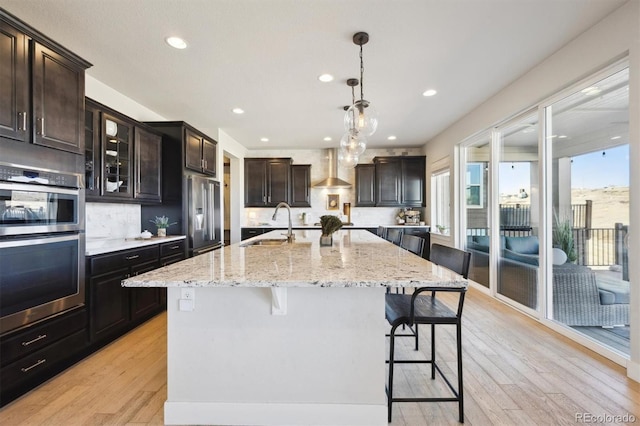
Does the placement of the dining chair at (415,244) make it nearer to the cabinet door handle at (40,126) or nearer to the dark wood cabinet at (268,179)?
the cabinet door handle at (40,126)

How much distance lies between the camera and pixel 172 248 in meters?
3.52

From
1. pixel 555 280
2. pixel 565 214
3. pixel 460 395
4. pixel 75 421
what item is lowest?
pixel 75 421

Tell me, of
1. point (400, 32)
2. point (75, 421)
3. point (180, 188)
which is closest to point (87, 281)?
point (75, 421)

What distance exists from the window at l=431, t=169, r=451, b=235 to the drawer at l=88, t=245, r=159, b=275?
4759 millimetres

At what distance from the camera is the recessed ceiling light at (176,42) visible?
242cm

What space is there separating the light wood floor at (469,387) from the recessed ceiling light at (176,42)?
259 centimetres

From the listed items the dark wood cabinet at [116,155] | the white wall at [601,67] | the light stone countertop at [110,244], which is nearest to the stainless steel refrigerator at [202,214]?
the light stone countertop at [110,244]

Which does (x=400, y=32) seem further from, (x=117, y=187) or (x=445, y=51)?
(x=117, y=187)

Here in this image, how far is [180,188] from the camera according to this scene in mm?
3771

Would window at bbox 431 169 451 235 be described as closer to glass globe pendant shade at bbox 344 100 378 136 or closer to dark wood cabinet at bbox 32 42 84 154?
glass globe pendant shade at bbox 344 100 378 136

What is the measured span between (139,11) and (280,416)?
2776mm

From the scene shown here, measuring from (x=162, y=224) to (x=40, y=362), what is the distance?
199 cm

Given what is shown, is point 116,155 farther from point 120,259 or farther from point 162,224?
point 120,259

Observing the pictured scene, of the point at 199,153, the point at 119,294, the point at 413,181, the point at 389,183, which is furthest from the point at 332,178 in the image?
the point at 119,294
